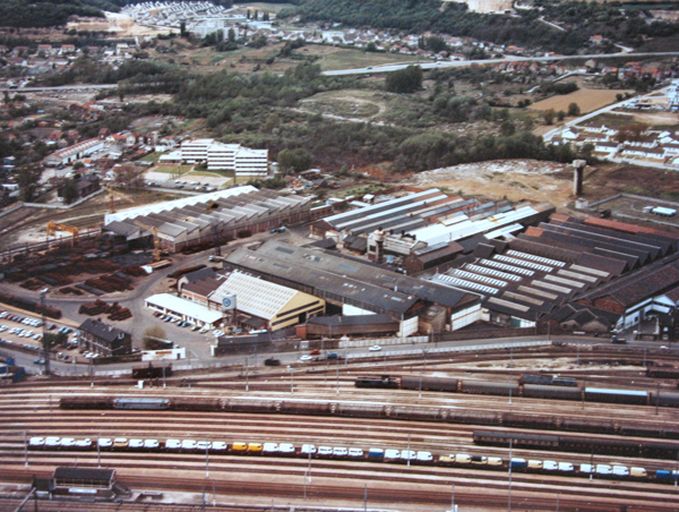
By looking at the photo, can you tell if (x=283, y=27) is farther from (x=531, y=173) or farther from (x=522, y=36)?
(x=531, y=173)

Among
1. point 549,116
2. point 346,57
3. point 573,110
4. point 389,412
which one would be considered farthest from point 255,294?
point 346,57

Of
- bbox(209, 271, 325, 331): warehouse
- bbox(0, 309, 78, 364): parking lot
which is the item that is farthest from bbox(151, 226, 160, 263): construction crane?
bbox(0, 309, 78, 364): parking lot

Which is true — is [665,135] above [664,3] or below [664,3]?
below

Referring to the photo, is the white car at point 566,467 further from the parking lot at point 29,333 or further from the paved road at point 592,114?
the paved road at point 592,114

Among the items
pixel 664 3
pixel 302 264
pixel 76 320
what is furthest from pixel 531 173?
pixel 664 3

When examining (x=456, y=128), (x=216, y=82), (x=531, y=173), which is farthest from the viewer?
(x=216, y=82)

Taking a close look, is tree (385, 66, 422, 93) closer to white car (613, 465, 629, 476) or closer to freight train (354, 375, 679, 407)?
freight train (354, 375, 679, 407)
